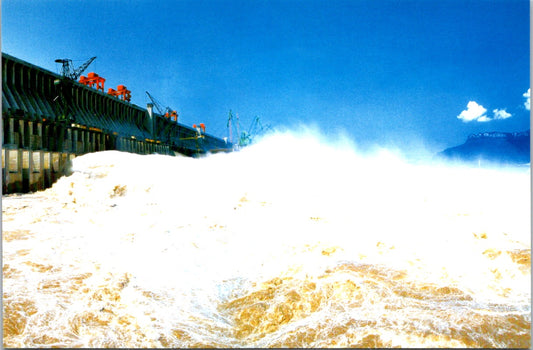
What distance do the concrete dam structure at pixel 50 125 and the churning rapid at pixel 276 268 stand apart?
19.2 ft

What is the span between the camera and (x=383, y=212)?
8812 millimetres

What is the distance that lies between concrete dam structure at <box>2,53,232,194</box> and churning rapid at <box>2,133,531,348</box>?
19.2ft

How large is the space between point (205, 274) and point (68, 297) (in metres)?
2.15

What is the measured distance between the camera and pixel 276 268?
5.76 meters

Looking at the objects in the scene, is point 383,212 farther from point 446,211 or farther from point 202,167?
point 202,167

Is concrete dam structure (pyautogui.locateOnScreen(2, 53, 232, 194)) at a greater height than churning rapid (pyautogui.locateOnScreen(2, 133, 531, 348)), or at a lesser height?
greater

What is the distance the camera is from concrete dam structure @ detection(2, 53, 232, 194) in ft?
52.3

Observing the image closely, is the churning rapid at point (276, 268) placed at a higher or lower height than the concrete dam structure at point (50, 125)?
lower

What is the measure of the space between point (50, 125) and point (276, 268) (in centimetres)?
1939

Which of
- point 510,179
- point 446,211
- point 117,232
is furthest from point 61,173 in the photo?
point 510,179

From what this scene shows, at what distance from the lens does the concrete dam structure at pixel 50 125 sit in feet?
52.3

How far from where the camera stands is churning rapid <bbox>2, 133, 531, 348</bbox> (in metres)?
3.62

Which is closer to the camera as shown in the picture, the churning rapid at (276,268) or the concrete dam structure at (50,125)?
the churning rapid at (276,268)

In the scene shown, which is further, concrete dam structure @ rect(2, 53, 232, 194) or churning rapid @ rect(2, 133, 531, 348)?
concrete dam structure @ rect(2, 53, 232, 194)
